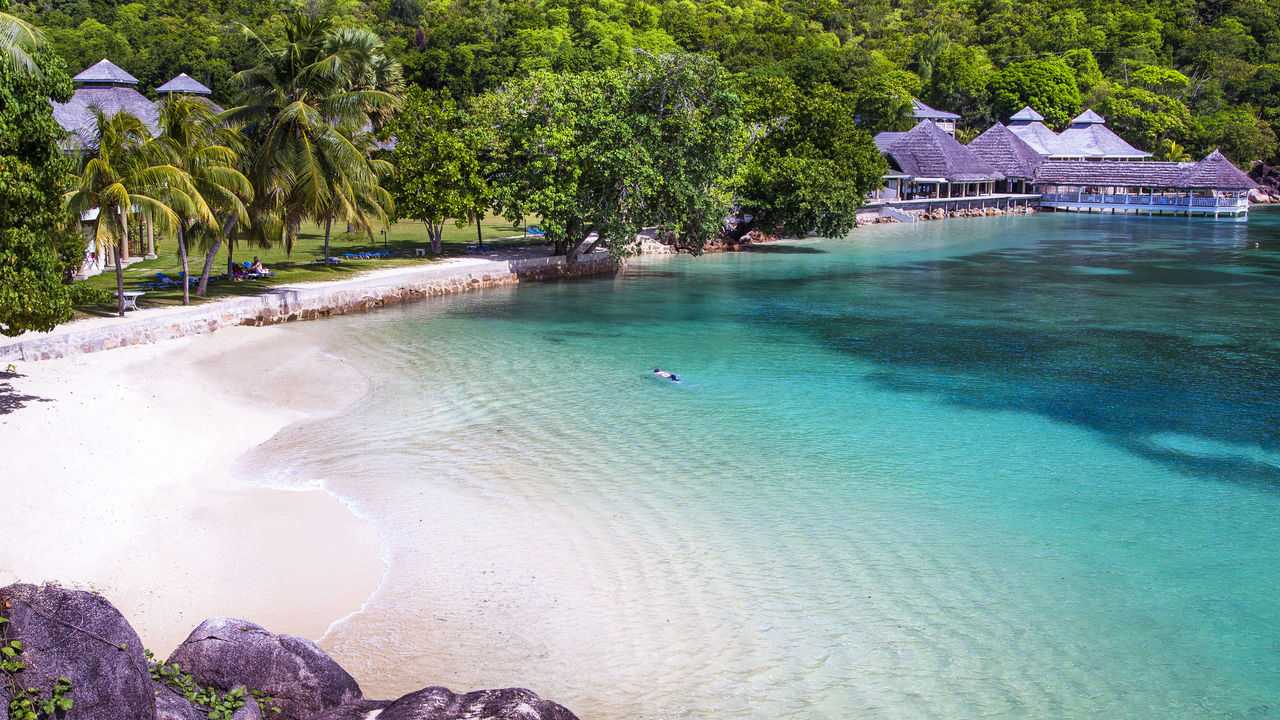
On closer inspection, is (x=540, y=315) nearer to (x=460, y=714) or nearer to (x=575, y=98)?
(x=575, y=98)

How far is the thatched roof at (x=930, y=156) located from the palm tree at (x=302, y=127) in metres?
41.3

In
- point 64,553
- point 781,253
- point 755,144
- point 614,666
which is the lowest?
point 614,666

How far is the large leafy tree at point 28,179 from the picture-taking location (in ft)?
35.1

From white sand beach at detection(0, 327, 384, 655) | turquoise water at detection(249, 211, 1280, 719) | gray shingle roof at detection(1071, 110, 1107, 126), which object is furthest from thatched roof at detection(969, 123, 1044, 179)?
white sand beach at detection(0, 327, 384, 655)

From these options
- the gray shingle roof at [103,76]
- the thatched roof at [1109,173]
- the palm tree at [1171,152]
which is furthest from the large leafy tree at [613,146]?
the palm tree at [1171,152]

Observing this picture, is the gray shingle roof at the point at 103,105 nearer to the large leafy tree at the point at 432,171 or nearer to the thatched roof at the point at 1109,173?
the large leafy tree at the point at 432,171

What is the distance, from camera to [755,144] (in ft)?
120

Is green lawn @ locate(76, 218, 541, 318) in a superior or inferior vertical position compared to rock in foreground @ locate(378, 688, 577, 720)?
superior

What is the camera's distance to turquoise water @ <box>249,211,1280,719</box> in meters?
7.71

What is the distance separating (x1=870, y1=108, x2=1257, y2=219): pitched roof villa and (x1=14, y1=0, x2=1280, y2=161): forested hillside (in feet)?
28.5

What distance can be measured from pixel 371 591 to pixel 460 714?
358cm

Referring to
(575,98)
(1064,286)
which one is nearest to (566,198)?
(575,98)

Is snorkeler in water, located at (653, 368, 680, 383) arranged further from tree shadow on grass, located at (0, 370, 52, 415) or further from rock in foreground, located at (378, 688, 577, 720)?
rock in foreground, located at (378, 688, 577, 720)

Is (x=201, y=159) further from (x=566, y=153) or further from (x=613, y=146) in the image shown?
(x=613, y=146)
